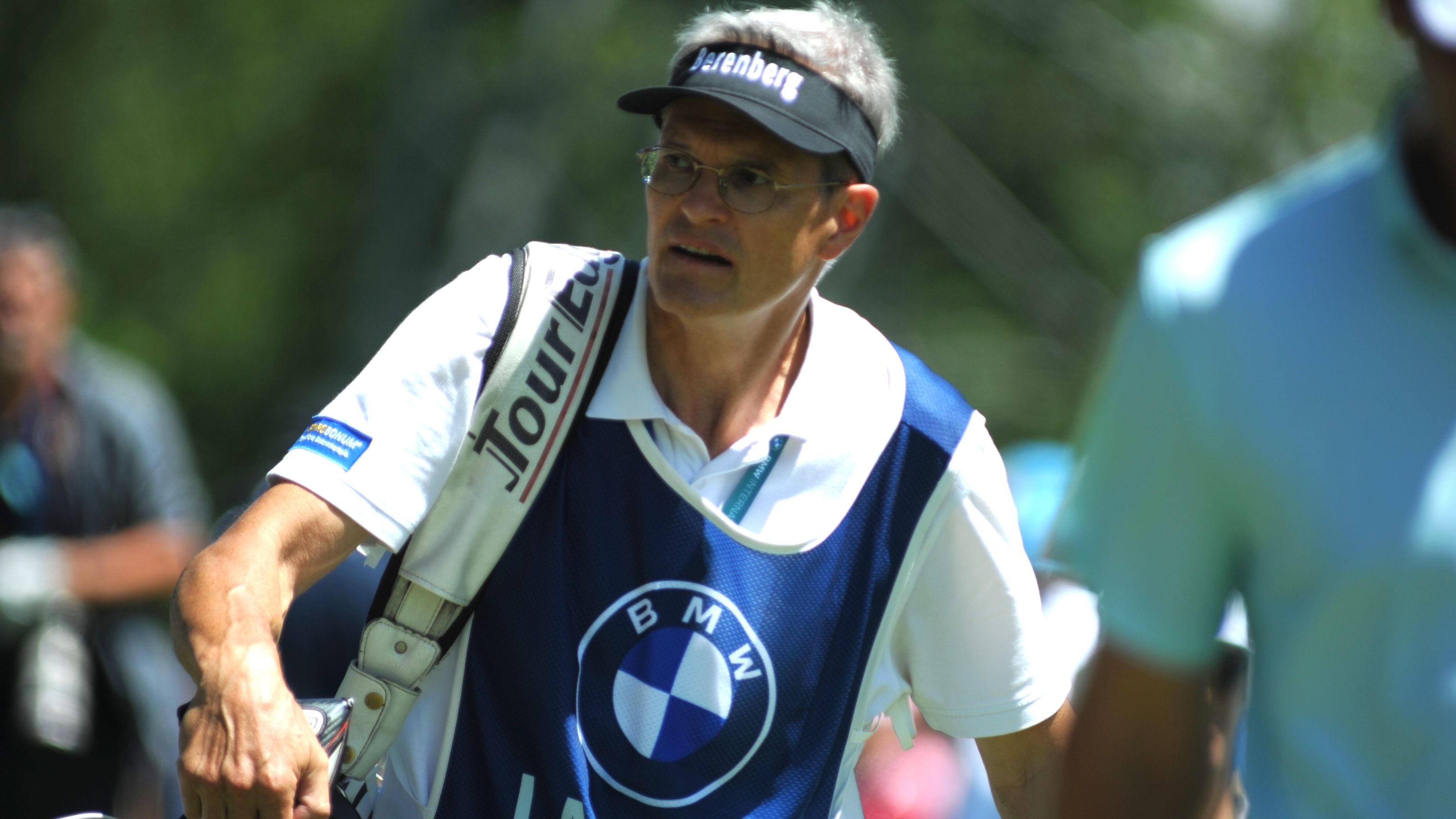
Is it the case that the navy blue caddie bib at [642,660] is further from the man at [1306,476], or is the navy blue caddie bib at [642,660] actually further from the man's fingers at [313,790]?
the man at [1306,476]

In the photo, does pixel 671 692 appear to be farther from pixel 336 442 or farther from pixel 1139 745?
pixel 1139 745

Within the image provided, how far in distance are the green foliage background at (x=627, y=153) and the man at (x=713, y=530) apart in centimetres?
1159

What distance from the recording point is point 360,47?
2286cm

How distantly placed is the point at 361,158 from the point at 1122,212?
11.2m

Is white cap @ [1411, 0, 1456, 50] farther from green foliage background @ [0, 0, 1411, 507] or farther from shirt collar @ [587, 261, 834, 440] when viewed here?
green foliage background @ [0, 0, 1411, 507]

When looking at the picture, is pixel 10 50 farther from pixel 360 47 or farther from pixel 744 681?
pixel 744 681

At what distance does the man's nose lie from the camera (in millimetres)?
2646

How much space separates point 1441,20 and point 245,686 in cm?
Result: 154

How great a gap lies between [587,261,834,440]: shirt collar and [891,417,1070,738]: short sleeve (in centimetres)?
26

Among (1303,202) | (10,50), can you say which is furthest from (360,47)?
(1303,202)

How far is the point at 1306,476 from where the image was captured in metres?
1.25

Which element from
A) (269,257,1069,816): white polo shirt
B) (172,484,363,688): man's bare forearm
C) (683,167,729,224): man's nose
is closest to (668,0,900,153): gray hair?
(683,167,729,224): man's nose

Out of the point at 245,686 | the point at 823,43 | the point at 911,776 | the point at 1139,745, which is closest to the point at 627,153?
the point at 911,776

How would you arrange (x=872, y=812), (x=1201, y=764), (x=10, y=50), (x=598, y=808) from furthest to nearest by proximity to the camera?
1. (x=10, y=50)
2. (x=872, y=812)
3. (x=598, y=808)
4. (x=1201, y=764)
